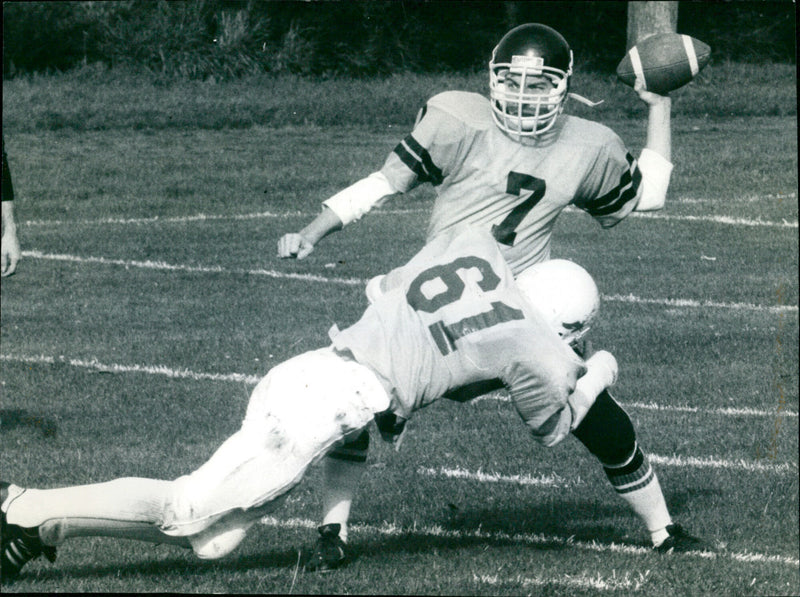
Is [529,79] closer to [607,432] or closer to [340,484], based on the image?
[607,432]

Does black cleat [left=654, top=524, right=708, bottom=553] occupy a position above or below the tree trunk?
above

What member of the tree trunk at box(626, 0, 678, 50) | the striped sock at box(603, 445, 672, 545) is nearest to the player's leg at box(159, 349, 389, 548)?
the striped sock at box(603, 445, 672, 545)

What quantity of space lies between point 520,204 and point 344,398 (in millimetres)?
1048

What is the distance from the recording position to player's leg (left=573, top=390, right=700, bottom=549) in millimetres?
5234

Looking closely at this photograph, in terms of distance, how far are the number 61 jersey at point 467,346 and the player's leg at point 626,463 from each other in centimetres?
67

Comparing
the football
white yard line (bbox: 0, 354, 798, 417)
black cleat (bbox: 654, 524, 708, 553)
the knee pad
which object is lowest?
white yard line (bbox: 0, 354, 798, 417)

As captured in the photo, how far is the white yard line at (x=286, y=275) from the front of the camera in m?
10.0

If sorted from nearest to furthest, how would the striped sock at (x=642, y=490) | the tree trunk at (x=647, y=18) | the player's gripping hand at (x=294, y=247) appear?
the player's gripping hand at (x=294, y=247), the striped sock at (x=642, y=490), the tree trunk at (x=647, y=18)

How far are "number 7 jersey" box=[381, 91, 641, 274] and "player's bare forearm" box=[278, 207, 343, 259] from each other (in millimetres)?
278

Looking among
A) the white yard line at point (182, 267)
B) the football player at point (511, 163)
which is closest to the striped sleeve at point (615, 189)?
the football player at point (511, 163)

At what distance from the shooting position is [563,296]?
4.68 m

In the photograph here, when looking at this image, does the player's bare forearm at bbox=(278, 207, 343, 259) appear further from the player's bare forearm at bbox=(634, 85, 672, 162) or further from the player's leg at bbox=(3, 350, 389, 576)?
the player's bare forearm at bbox=(634, 85, 672, 162)

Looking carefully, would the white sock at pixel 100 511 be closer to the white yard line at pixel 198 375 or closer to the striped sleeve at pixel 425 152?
the striped sleeve at pixel 425 152

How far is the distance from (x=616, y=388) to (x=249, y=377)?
2037mm
